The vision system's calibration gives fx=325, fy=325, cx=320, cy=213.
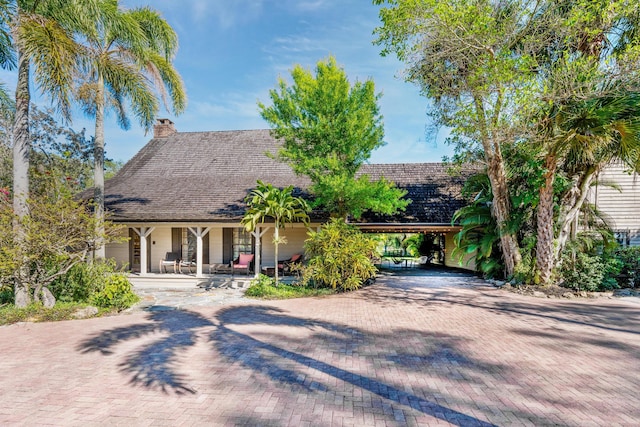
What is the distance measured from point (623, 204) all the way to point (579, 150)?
678 cm

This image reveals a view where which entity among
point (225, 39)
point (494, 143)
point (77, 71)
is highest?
point (225, 39)

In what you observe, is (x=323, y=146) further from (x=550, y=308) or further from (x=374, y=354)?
(x=550, y=308)

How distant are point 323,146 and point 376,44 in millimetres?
3460

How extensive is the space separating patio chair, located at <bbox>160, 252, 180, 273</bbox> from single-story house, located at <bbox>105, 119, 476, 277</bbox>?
22 cm

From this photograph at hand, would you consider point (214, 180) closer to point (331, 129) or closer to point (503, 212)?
point (331, 129)

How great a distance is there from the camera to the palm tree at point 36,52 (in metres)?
7.41

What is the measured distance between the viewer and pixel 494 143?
10.3m

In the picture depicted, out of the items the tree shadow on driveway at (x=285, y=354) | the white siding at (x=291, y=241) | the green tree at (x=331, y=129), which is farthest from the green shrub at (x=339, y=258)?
the white siding at (x=291, y=241)

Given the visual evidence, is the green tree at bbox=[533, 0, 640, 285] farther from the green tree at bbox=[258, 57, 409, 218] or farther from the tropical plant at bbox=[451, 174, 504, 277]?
the green tree at bbox=[258, 57, 409, 218]

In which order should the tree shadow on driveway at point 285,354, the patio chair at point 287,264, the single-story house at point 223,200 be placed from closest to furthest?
the tree shadow on driveway at point 285,354 < the patio chair at point 287,264 < the single-story house at point 223,200

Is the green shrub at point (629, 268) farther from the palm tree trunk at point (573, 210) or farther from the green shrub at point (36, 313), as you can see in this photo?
the green shrub at point (36, 313)

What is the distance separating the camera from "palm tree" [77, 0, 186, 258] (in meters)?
9.37

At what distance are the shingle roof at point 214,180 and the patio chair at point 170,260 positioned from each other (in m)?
2.14

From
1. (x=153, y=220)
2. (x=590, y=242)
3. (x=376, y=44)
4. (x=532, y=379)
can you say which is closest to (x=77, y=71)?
(x=153, y=220)
